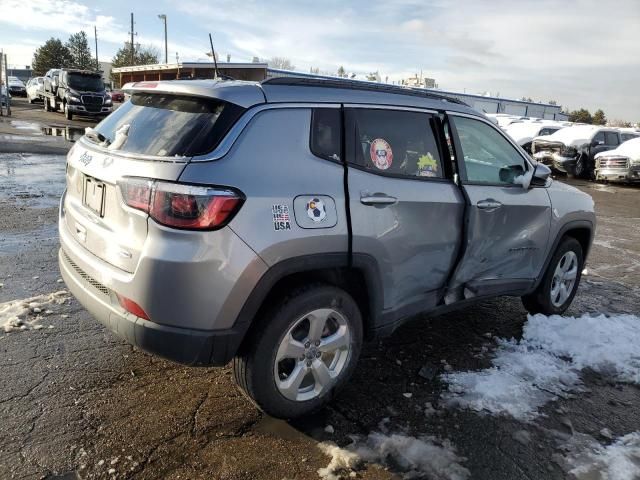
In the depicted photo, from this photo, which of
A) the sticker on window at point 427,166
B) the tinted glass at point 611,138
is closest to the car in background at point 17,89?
the tinted glass at point 611,138

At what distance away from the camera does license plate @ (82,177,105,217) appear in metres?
2.88

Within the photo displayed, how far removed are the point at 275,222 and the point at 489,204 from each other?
6.07 ft

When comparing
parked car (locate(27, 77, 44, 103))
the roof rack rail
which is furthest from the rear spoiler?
parked car (locate(27, 77, 44, 103))

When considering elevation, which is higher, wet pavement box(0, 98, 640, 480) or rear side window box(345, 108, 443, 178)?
rear side window box(345, 108, 443, 178)

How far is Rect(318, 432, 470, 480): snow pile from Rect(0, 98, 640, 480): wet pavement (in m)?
0.04

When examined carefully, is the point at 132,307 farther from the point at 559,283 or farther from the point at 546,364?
the point at 559,283

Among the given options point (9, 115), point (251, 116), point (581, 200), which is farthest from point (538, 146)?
point (9, 115)

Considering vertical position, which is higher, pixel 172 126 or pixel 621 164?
pixel 172 126

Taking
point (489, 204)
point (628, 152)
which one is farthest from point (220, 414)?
point (628, 152)

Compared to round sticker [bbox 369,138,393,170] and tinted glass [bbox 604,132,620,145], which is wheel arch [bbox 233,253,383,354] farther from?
tinted glass [bbox 604,132,620,145]

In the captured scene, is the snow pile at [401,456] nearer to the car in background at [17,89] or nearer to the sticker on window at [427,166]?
the sticker on window at [427,166]

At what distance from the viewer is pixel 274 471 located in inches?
104

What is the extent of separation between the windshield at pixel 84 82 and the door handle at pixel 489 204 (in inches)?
997

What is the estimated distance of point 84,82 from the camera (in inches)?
993
